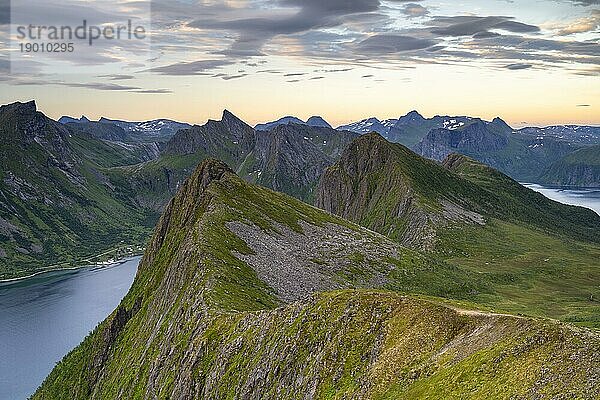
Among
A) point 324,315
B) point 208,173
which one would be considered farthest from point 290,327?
point 208,173

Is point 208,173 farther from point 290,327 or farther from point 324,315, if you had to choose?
point 324,315

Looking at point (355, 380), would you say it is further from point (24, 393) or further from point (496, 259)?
point (24, 393)

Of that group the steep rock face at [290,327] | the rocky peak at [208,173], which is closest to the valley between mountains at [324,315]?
the steep rock face at [290,327]

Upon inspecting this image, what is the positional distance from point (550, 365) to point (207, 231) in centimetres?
8907

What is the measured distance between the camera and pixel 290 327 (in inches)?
2379

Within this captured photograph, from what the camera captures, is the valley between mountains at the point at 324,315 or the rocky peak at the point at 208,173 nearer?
the valley between mountains at the point at 324,315

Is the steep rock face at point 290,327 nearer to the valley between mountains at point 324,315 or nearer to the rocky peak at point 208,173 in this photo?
the valley between mountains at point 324,315

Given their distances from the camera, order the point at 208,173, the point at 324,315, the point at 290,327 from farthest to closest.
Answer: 1. the point at 208,173
2. the point at 290,327
3. the point at 324,315

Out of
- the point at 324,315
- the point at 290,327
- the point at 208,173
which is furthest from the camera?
the point at 208,173

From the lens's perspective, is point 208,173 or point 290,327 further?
point 208,173

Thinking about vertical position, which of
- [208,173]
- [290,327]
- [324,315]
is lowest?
[290,327]

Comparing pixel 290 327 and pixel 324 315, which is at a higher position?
pixel 324 315

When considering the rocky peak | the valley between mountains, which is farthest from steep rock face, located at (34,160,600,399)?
the rocky peak

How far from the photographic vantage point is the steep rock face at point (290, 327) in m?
38.7
